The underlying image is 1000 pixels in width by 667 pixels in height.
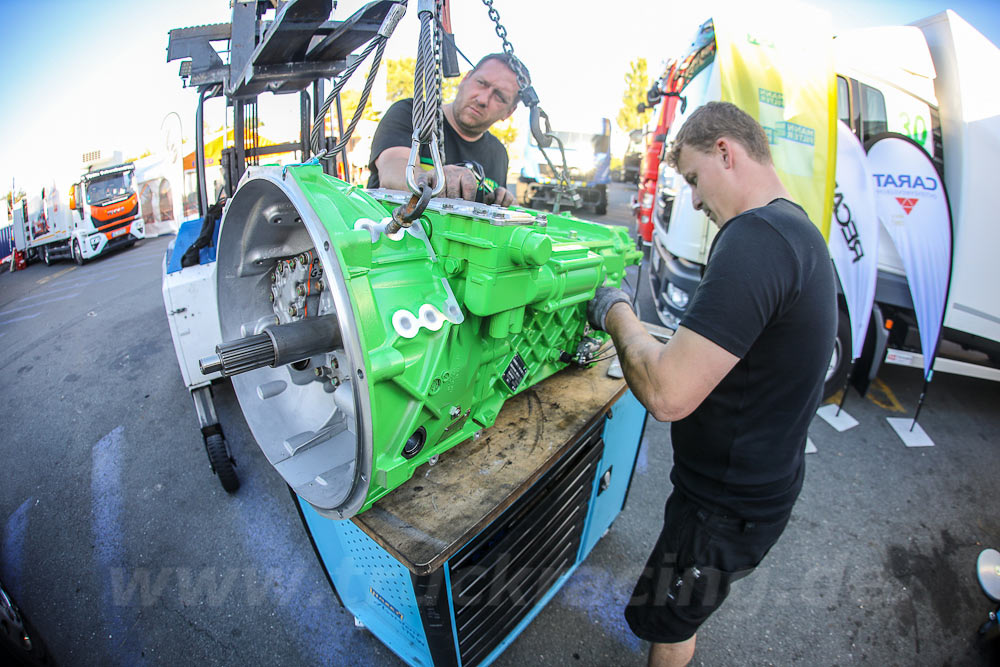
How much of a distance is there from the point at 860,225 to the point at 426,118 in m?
3.24

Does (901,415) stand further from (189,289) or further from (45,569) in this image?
(45,569)

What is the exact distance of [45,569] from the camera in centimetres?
215

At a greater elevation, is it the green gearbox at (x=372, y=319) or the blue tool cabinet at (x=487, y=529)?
the green gearbox at (x=372, y=319)

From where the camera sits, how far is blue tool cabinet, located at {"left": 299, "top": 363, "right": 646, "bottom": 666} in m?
1.17

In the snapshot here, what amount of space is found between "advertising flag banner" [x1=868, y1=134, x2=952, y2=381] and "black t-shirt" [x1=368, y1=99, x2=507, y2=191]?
2681 mm

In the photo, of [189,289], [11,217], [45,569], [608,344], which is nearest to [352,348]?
[608,344]

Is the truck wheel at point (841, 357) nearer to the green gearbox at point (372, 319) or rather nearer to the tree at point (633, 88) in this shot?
the green gearbox at point (372, 319)

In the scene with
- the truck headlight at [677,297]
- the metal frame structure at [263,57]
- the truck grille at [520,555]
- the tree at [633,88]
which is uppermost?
the tree at [633,88]

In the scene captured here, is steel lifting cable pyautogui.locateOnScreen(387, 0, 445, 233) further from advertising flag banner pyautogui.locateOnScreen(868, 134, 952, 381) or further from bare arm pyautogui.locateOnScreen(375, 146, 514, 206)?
advertising flag banner pyautogui.locateOnScreen(868, 134, 952, 381)

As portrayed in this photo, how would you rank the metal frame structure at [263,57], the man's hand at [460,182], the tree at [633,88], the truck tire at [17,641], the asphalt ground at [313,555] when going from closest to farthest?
the truck tire at [17,641] < the man's hand at [460,182] < the metal frame structure at [263,57] < the asphalt ground at [313,555] < the tree at [633,88]

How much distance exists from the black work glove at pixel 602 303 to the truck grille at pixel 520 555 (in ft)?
1.32

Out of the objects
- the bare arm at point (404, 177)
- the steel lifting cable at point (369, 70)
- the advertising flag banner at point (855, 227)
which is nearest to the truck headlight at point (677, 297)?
the advertising flag banner at point (855, 227)

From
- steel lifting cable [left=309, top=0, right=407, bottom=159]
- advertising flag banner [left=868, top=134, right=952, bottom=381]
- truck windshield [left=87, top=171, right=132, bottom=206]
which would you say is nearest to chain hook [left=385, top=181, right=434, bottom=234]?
steel lifting cable [left=309, top=0, right=407, bottom=159]

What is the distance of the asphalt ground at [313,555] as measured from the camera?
1871mm
